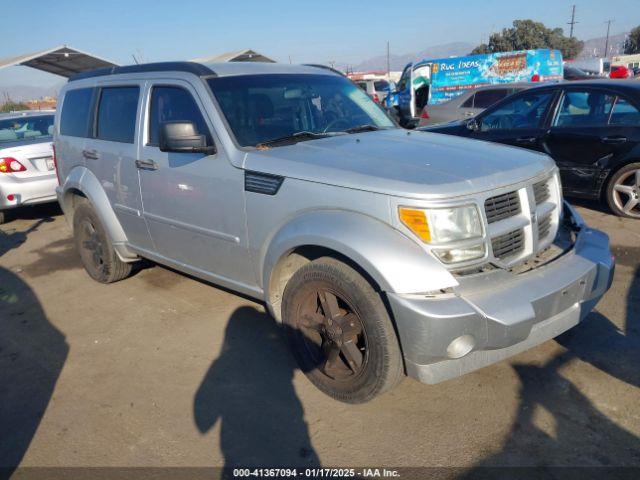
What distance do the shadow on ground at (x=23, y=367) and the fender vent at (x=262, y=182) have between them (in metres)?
1.88

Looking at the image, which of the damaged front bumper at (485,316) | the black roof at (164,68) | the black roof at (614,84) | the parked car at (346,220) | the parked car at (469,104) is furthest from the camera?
the parked car at (469,104)

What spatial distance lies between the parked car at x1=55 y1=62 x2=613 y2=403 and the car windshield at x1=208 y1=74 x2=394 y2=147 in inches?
0.6

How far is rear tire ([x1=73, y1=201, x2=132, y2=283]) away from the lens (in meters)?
4.84

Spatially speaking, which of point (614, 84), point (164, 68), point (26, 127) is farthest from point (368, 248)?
point (26, 127)

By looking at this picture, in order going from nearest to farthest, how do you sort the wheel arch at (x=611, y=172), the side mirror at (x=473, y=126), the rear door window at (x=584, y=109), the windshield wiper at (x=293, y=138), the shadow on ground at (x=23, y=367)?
the shadow on ground at (x=23, y=367) → the windshield wiper at (x=293, y=138) → the wheel arch at (x=611, y=172) → the rear door window at (x=584, y=109) → the side mirror at (x=473, y=126)

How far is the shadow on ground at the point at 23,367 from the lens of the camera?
114 inches

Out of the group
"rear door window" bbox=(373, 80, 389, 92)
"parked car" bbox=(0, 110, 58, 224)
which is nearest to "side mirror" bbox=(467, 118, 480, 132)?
"parked car" bbox=(0, 110, 58, 224)

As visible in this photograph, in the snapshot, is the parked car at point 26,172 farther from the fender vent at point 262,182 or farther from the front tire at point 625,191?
the front tire at point 625,191

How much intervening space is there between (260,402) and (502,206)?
1793 millimetres

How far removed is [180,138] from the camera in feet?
10.6

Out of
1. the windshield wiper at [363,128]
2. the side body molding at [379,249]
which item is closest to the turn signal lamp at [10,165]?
the windshield wiper at [363,128]

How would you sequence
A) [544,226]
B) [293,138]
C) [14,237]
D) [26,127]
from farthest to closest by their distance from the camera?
[26,127], [14,237], [293,138], [544,226]

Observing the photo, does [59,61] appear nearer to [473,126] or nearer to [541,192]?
[473,126]

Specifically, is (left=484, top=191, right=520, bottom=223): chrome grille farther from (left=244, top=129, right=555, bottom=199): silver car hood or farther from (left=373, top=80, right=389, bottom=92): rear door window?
(left=373, top=80, right=389, bottom=92): rear door window
